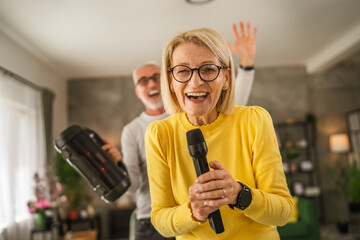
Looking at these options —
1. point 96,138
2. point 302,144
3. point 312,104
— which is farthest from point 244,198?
point 312,104

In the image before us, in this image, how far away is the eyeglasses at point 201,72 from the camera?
0.53 meters

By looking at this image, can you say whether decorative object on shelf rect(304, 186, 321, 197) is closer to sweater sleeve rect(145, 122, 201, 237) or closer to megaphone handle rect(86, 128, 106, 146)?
megaphone handle rect(86, 128, 106, 146)

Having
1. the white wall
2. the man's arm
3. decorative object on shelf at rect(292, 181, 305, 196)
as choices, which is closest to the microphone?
the man's arm

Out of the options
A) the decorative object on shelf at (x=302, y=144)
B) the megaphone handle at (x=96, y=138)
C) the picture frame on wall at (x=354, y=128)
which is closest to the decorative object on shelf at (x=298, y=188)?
the decorative object on shelf at (x=302, y=144)

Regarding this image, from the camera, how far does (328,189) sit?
547 cm

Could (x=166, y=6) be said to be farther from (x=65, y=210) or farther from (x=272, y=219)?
(x=65, y=210)

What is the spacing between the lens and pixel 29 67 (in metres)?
3.63

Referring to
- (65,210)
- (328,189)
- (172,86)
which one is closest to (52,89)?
(65,210)

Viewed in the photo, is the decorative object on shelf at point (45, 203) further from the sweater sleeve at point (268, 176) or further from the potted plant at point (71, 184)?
the sweater sleeve at point (268, 176)

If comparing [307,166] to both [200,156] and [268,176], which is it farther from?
[200,156]

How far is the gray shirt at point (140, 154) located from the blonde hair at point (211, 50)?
10.0 inches

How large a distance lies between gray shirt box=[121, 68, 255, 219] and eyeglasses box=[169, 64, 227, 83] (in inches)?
12.4

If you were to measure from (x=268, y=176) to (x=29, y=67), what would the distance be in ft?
12.1

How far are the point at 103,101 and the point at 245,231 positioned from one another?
5.05 m
